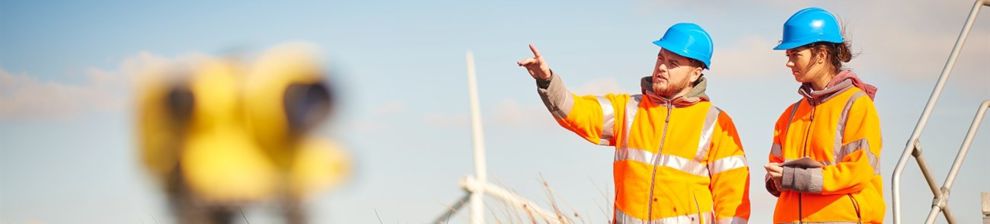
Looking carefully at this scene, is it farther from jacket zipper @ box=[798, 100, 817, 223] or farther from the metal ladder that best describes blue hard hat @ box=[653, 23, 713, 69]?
the metal ladder

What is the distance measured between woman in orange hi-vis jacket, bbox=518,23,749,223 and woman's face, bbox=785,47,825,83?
0.38m

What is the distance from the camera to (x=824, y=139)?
6.10 metres

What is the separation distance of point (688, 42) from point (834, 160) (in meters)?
0.75

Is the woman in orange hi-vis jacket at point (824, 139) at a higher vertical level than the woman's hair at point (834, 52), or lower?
lower

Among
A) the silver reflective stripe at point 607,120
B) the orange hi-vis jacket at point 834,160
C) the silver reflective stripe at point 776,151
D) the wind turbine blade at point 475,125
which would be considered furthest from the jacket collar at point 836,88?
the wind turbine blade at point 475,125

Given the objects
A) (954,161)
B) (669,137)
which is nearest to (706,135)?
(669,137)

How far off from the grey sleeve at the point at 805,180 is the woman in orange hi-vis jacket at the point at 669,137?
0.35 m

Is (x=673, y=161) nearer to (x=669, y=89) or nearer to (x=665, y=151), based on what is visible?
(x=665, y=151)

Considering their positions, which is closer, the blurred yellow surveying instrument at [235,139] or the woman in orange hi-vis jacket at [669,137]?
the woman in orange hi-vis jacket at [669,137]

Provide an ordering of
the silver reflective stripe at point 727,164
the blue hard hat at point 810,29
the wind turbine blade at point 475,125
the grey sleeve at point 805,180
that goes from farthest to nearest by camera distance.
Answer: the wind turbine blade at point 475,125 → the silver reflective stripe at point 727,164 → the blue hard hat at point 810,29 → the grey sleeve at point 805,180

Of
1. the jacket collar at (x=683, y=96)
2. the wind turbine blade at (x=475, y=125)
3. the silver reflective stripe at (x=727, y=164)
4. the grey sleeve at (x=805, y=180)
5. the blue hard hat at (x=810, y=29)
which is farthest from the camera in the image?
the wind turbine blade at (x=475, y=125)

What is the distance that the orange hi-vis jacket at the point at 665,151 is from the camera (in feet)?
20.6

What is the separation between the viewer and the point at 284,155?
46.3ft

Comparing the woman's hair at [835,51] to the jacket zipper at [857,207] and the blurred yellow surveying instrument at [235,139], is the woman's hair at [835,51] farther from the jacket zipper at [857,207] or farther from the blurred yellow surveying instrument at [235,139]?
the blurred yellow surveying instrument at [235,139]
